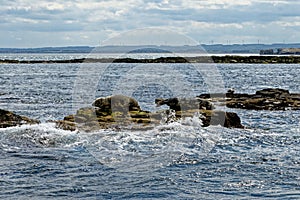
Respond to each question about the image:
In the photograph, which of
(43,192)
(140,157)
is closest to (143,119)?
(140,157)

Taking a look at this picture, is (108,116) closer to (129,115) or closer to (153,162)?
(129,115)

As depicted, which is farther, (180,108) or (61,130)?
(180,108)

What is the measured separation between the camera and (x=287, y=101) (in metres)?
38.7

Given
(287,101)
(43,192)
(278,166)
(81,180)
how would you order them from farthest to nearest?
(287,101) < (278,166) < (81,180) < (43,192)

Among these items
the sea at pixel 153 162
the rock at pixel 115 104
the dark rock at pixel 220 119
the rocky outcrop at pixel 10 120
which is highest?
the rock at pixel 115 104

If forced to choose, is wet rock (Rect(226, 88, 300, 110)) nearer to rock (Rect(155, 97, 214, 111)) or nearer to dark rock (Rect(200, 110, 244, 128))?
rock (Rect(155, 97, 214, 111))

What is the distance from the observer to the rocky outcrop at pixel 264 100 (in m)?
37.4

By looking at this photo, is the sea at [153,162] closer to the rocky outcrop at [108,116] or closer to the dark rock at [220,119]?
the dark rock at [220,119]

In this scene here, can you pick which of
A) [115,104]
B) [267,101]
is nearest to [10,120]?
[115,104]

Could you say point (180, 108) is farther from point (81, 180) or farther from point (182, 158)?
point (81, 180)

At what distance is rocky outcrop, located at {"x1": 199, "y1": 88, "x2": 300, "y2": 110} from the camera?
1472 inches

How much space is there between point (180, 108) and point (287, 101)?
13455 mm

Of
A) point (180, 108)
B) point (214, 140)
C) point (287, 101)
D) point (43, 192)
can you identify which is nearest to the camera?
point (43, 192)

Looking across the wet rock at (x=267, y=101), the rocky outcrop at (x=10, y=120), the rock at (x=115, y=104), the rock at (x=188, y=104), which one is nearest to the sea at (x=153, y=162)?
the rocky outcrop at (x=10, y=120)
